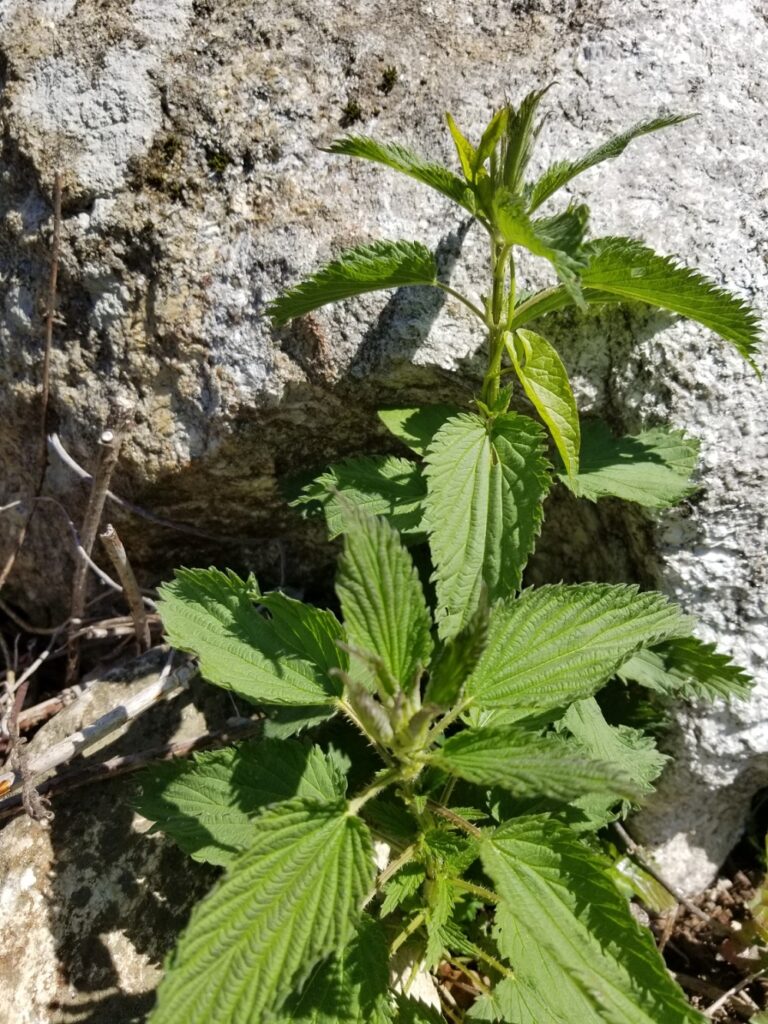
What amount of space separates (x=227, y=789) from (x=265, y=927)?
1.62 feet

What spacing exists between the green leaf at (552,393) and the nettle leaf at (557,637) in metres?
0.29

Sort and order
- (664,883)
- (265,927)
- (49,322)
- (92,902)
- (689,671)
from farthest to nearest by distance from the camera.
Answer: (664,883) < (49,322) < (689,671) < (92,902) < (265,927)

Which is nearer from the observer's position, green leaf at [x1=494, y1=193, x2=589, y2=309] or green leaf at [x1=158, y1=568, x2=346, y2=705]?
green leaf at [x1=494, y1=193, x2=589, y2=309]

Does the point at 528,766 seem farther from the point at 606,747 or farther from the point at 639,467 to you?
the point at 639,467

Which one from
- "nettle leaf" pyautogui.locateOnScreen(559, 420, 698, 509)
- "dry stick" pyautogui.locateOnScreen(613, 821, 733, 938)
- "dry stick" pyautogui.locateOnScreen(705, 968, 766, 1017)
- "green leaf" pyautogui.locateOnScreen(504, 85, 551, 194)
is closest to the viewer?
"green leaf" pyautogui.locateOnScreen(504, 85, 551, 194)

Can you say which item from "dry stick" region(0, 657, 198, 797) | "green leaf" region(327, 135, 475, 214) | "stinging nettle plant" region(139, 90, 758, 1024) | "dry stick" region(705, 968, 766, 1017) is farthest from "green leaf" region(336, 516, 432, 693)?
"dry stick" region(705, 968, 766, 1017)

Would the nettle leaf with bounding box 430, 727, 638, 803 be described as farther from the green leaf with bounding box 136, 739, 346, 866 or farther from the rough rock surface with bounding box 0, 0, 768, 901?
the rough rock surface with bounding box 0, 0, 768, 901

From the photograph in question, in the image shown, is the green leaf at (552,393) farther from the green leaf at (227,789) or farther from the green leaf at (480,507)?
the green leaf at (227,789)

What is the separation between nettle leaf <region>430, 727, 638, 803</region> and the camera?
1222 millimetres

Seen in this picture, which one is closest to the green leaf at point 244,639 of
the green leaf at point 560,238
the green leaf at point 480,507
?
the green leaf at point 480,507

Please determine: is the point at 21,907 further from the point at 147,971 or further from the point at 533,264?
the point at 533,264

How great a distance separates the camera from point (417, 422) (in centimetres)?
204

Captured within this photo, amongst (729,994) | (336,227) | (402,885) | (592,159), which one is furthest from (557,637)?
(729,994)

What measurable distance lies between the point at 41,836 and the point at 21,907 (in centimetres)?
18
